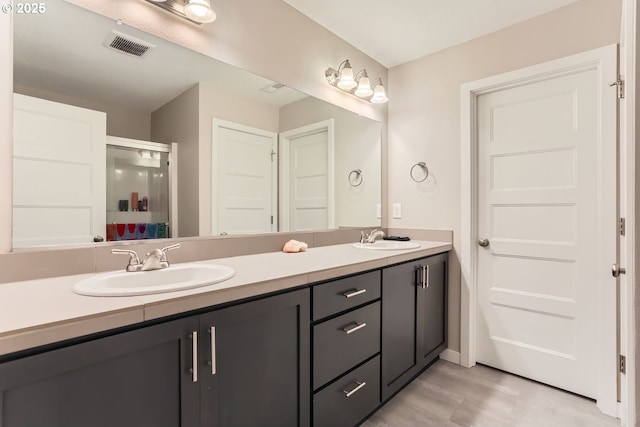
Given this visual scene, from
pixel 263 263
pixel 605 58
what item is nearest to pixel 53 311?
pixel 263 263

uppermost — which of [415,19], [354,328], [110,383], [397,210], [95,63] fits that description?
[415,19]

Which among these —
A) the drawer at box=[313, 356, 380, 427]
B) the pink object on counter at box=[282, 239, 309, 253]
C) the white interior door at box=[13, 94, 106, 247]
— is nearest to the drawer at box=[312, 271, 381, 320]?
the drawer at box=[313, 356, 380, 427]

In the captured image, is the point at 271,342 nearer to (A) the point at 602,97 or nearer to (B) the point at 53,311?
(B) the point at 53,311

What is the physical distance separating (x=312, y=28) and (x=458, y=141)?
4.20 ft

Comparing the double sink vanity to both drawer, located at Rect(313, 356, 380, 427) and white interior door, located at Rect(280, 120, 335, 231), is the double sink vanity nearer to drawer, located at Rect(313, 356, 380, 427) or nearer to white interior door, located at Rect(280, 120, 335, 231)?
drawer, located at Rect(313, 356, 380, 427)

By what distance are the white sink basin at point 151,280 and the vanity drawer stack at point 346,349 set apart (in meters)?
0.42

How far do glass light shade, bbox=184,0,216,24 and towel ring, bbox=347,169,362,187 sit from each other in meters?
1.35

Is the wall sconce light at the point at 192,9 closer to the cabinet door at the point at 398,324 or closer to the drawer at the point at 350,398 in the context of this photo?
the cabinet door at the point at 398,324

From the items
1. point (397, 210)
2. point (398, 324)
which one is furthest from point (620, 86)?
point (398, 324)

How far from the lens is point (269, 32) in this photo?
1.75 meters

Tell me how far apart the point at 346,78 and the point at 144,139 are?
4.49 feet

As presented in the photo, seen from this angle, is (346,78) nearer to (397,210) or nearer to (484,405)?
(397,210)

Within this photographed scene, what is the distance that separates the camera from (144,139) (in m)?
1.35

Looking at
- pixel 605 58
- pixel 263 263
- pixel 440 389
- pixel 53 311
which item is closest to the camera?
pixel 53 311
